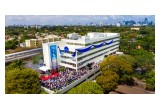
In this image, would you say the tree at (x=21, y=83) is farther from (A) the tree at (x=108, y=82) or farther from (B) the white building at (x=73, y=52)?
(B) the white building at (x=73, y=52)

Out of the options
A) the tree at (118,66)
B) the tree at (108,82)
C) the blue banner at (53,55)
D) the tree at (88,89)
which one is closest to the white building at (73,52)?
the blue banner at (53,55)

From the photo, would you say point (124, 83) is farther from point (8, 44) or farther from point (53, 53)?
point (8, 44)

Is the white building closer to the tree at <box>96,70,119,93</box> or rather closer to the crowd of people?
the crowd of people

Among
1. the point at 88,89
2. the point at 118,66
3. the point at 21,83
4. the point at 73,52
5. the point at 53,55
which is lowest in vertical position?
the point at 88,89

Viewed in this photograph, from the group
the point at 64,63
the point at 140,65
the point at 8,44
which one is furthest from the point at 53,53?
the point at 8,44

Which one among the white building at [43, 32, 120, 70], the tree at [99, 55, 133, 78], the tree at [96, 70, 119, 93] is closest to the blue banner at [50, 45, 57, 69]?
the white building at [43, 32, 120, 70]

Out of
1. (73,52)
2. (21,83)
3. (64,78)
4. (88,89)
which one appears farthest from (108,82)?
(21,83)

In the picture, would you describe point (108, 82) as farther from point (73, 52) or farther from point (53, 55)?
point (53, 55)
